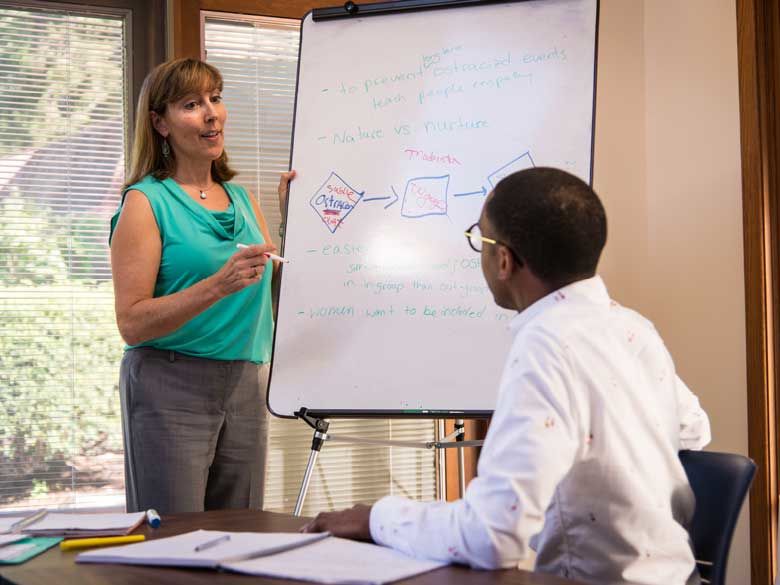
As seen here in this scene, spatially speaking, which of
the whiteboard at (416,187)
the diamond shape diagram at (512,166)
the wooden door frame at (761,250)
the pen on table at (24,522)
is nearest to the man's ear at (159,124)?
the whiteboard at (416,187)

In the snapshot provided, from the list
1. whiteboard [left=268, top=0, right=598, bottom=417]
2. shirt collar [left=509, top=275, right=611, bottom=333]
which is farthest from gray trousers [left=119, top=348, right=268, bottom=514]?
shirt collar [left=509, top=275, right=611, bottom=333]

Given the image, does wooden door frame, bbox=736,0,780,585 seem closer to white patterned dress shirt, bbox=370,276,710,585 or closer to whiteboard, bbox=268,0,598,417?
whiteboard, bbox=268,0,598,417

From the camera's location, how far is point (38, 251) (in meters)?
2.98

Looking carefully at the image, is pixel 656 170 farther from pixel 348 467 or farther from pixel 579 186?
pixel 579 186

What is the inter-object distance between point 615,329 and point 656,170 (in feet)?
8.04

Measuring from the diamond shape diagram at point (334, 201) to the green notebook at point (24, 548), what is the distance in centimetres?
131

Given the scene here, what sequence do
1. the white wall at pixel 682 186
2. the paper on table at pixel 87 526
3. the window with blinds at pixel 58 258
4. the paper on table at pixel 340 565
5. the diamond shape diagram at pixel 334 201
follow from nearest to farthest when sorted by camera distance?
the paper on table at pixel 340 565, the paper on table at pixel 87 526, the diamond shape diagram at pixel 334 201, the window with blinds at pixel 58 258, the white wall at pixel 682 186

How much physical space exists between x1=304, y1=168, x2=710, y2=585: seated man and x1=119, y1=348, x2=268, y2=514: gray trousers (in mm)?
979

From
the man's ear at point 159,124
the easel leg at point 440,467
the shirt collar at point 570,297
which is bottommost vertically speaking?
the easel leg at point 440,467

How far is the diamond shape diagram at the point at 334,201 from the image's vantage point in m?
2.55

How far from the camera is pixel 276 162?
10.4 ft

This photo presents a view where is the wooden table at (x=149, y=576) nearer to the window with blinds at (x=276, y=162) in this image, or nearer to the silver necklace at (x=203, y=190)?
the silver necklace at (x=203, y=190)

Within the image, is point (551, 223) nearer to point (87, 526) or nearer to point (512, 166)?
point (87, 526)

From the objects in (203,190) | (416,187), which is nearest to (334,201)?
(416,187)
